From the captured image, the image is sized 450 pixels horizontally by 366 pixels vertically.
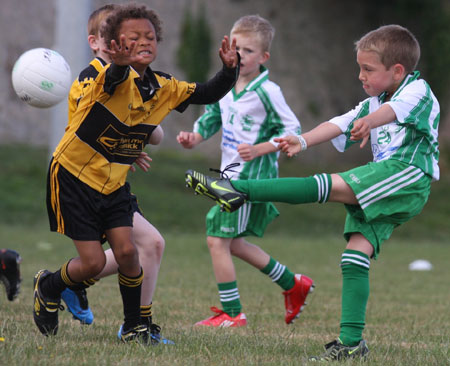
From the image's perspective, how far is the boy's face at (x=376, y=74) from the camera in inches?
145

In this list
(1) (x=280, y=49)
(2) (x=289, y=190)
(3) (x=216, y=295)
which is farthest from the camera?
(1) (x=280, y=49)

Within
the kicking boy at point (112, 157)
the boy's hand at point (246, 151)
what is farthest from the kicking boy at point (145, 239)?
the boy's hand at point (246, 151)

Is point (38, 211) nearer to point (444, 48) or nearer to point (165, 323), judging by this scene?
point (165, 323)

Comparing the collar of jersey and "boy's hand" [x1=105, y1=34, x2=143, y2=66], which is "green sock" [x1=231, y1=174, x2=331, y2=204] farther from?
the collar of jersey

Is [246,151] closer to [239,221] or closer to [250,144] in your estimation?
[250,144]

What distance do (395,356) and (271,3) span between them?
72.0 feet

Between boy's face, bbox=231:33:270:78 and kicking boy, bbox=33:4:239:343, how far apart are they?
5.17ft

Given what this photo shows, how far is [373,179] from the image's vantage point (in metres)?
3.45

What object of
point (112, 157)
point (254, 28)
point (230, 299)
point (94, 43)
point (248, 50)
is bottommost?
point (230, 299)

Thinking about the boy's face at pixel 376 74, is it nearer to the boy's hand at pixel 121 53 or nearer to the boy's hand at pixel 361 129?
the boy's hand at pixel 361 129

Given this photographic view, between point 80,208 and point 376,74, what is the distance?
1.61 meters

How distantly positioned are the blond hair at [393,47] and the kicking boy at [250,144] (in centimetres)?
147

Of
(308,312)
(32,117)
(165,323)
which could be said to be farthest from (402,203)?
(32,117)

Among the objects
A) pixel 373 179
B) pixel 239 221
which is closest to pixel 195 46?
pixel 239 221
